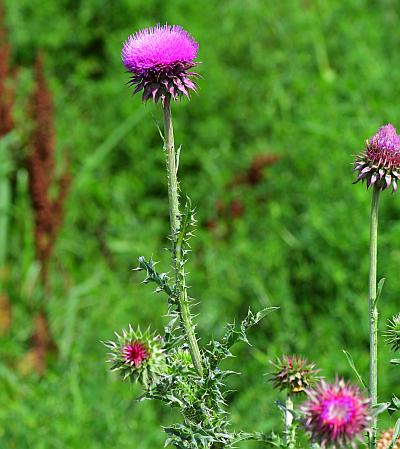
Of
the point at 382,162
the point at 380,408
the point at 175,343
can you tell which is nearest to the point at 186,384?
the point at 175,343

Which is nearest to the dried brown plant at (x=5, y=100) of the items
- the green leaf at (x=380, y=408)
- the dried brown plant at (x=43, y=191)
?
the dried brown plant at (x=43, y=191)

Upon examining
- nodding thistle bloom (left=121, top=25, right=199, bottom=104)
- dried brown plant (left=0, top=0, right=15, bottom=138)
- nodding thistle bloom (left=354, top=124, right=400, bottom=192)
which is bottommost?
nodding thistle bloom (left=354, top=124, right=400, bottom=192)

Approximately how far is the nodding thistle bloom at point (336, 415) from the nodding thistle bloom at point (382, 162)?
0.37m

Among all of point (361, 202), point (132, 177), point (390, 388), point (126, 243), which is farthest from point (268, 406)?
point (132, 177)

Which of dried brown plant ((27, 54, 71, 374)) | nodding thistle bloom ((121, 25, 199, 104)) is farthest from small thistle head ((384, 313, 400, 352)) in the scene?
dried brown plant ((27, 54, 71, 374))

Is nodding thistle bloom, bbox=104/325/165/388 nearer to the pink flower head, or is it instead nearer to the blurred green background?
the pink flower head

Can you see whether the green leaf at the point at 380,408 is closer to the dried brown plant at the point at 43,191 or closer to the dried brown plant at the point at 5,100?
the dried brown plant at the point at 43,191

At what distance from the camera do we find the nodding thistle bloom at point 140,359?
117 cm

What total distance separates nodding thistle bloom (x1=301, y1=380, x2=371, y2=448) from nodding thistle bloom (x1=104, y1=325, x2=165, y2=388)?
0.96ft

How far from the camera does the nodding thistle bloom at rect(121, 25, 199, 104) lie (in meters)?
1.22

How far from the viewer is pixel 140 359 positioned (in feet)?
3.84

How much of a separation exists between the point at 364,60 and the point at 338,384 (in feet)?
12.2

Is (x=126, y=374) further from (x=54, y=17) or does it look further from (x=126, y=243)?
(x=54, y=17)

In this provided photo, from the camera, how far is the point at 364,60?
4.41m
